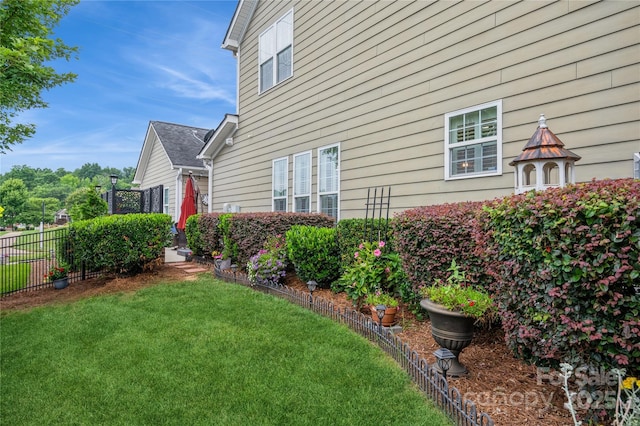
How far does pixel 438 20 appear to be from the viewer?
212 inches

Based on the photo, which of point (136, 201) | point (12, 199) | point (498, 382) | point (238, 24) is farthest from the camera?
point (12, 199)

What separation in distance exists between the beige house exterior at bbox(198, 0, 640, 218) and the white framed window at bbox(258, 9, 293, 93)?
0.05 meters

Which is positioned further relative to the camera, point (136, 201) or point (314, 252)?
point (136, 201)

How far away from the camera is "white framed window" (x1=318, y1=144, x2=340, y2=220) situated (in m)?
7.31

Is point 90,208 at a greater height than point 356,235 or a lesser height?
greater

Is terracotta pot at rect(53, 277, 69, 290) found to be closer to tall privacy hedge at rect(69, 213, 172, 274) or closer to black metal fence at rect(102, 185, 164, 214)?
tall privacy hedge at rect(69, 213, 172, 274)

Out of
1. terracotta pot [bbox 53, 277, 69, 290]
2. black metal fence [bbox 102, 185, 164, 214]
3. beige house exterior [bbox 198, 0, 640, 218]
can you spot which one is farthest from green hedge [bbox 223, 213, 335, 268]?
black metal fence [bbox 102, 185, 164, 214]

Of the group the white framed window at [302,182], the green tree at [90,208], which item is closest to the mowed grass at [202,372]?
the white framed window at [302,182]

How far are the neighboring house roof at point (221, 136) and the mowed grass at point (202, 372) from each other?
712cm

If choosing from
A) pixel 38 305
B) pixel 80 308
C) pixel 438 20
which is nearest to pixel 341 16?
pixel 438 20

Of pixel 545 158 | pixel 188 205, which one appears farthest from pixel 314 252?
pixel 188 205

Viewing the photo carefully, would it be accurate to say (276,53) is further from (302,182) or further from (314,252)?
(314,252)

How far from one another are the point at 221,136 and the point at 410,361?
10.1 metres

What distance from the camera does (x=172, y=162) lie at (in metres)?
15.6
